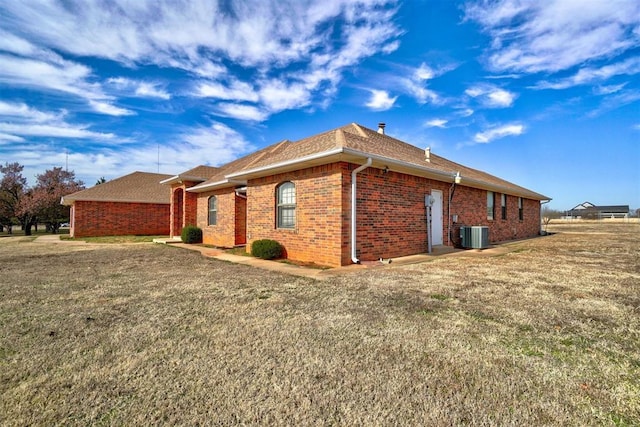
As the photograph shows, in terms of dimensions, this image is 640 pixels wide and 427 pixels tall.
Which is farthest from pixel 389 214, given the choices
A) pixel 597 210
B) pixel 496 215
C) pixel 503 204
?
pixel 597 210

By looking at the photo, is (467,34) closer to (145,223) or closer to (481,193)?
(481,193)

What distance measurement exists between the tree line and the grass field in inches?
1285

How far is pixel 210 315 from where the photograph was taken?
13.7ft

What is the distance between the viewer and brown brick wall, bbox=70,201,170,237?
69.8 ft

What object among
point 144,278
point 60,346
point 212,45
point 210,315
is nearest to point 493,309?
point 210,315

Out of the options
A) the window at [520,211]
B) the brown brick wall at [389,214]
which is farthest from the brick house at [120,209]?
the window at [520,211]

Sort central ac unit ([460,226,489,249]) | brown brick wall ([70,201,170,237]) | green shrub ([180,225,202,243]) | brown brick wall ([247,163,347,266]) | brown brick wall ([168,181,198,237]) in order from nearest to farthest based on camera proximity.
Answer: brown brick wall ([247,163,347,266]) < central ac unit ([460,226,489,249]) < green shrub ([180,225,202,243]) < brown brick wall ([168,181,198,237]) < brown brick wall ([70,201,170,237])

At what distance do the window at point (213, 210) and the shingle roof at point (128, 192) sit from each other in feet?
31.7

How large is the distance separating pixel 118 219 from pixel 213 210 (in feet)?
37.5

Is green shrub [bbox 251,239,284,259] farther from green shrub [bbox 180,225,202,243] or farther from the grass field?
green shrub [bbox 180,225,202,243]

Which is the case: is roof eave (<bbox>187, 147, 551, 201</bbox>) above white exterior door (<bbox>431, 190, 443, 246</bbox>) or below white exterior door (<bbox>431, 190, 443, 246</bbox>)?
above

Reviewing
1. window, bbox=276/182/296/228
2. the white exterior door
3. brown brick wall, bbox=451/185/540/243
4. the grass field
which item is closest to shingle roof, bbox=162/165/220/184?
window, bbox=276/182/296/228

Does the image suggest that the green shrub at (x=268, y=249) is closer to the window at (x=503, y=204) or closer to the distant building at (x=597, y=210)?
the window at (x=503, y=204)

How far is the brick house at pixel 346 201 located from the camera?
8.25m
